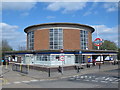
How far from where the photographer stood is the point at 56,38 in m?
39.3

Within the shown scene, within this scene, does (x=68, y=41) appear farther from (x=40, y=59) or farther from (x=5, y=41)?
(x=5, y=41)

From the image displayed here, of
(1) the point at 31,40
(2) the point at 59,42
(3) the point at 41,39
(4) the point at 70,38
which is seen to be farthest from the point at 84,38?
(1) the point at 31,40

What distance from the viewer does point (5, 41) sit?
2968 inches

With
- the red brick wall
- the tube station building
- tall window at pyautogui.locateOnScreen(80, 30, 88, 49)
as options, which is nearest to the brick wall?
the tube station building

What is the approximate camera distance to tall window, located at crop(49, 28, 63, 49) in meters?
39.3

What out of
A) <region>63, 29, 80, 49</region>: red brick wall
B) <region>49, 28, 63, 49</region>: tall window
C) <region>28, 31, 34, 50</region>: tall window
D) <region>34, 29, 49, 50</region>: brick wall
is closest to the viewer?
<region>63, 29, 80, 49</region>: red brick wall

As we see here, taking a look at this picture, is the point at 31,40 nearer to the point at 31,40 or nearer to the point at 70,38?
the point at 31,40

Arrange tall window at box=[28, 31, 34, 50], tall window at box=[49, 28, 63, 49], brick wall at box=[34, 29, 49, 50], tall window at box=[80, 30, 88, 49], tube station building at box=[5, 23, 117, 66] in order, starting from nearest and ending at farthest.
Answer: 1. tube station building at box=[5, 23, 117, 66]
2. tall window at box=[49, 28, 63, 49]
3. brick wall at box=[34, 29, 49, 50]
4. tall window at box=[80, 30, 88, 49]
5. tall window at box=[28, 31, 34, 50]

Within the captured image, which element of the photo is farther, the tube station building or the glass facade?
the glass facade

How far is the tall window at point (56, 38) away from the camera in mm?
39281

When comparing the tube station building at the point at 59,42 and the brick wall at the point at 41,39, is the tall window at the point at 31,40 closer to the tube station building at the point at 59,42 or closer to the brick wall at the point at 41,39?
the tube station building at the point at 59,42

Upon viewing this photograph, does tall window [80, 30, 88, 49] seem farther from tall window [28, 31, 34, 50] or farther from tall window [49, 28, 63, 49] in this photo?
tall window [28, 31, 34, 50]

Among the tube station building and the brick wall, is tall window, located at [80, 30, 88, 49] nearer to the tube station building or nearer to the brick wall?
the tube station building

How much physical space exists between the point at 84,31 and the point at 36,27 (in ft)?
41.8
